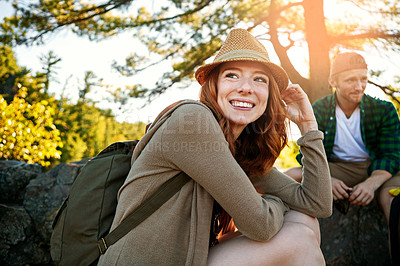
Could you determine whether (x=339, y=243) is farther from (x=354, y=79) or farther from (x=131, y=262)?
(x=131, y=262)

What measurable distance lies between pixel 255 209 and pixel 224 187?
0.18 meters

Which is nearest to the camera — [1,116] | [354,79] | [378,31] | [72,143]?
[354,79]

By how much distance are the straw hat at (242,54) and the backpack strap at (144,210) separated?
2.41ft

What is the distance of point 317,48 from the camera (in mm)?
5359

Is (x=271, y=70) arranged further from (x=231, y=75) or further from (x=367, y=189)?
(x=367, y=189)

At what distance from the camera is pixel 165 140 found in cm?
140

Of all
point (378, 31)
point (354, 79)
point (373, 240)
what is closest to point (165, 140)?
point (354, 79)

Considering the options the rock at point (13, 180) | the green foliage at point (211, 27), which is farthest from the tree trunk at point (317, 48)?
the rock at point (13, 180)

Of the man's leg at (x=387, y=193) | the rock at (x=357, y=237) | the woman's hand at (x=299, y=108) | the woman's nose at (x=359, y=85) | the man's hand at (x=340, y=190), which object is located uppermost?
the woman's hand at (x=299, y=108)

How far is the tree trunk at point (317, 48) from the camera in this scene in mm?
5227

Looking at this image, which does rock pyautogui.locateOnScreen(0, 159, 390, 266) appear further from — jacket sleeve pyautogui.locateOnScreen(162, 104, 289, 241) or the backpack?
jacket sleeve pyautogui.locateOnScreen(162, 104, 289, 241)

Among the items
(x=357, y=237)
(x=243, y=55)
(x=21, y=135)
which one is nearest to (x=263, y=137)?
(x=243, y=55)

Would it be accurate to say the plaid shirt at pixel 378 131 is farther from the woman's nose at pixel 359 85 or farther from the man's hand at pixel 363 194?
the man's hand at pixel 363 194

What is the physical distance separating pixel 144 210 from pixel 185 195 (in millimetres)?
187
